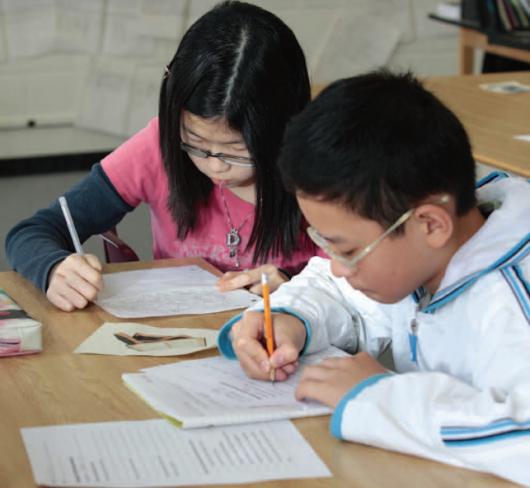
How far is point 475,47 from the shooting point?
14.8 ft

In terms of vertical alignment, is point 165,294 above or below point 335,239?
below

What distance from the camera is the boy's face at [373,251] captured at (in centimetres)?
120

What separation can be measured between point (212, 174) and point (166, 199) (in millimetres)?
263

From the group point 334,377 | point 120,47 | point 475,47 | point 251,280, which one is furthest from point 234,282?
point 120,47

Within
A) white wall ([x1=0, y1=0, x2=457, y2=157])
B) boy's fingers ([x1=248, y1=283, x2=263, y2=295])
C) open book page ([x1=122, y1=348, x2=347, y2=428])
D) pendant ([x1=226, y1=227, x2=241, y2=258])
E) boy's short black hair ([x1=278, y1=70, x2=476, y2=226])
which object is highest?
boy's short black hair ([x1=278, y1=70, x2=476, y2=226])

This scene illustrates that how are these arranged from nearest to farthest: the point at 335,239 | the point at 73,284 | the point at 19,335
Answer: the point at 335,239 < the point at 19,335 < the point at 73,284

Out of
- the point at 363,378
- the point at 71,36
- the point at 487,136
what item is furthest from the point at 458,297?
the point at 71,36

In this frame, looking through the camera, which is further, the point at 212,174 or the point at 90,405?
the point at 212,174

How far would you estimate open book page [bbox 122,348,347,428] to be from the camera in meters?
1.19

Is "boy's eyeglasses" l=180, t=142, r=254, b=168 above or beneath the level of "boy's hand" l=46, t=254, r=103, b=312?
above

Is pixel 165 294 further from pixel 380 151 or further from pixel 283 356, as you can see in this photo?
pixel 380 151

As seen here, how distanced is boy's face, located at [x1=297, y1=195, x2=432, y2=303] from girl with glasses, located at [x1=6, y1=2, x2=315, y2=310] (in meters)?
0.52

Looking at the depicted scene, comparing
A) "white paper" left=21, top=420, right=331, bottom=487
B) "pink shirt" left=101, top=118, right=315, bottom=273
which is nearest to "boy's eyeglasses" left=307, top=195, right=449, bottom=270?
"white paper" left=21, top=420, right=331, bottom=487

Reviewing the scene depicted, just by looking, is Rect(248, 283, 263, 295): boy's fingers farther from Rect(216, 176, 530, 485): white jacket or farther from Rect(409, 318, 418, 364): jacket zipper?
Rect(409, 318, 418, 364): jacket zipper
